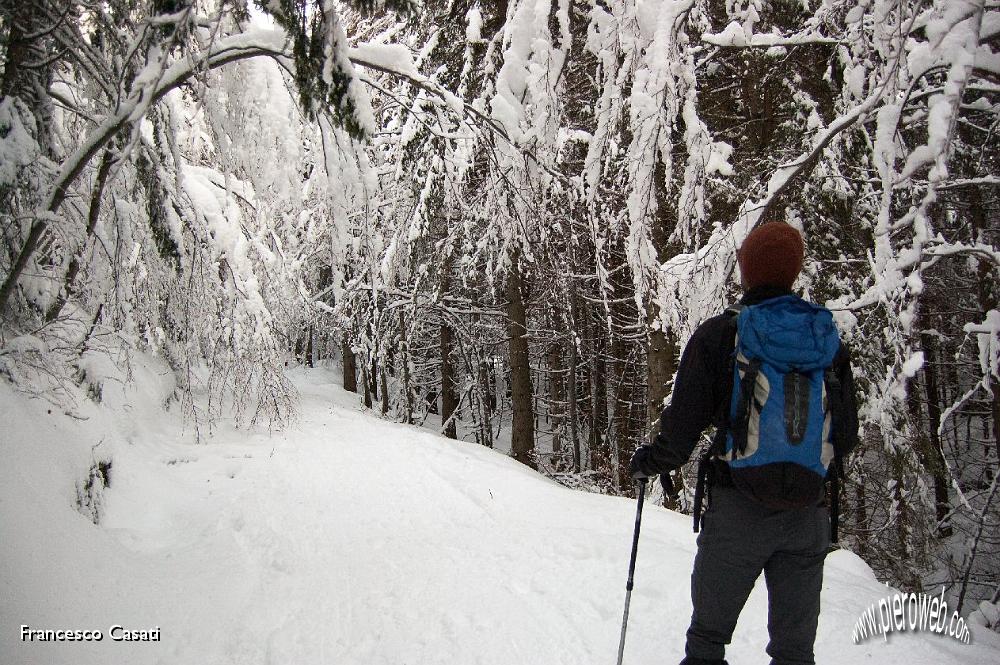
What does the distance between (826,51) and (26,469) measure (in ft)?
27.8

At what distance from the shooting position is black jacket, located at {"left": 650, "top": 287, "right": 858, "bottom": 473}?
2.33 meters

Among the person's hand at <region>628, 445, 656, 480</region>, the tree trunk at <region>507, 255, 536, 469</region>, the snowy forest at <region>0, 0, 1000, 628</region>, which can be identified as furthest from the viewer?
the tree trunk at <region>507, 255, 536, 469</region>

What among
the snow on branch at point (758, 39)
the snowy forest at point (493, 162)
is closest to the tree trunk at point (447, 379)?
the snowy forest at point (493, 162)

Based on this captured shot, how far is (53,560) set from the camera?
3.14m

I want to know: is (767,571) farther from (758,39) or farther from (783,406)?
(758,39)

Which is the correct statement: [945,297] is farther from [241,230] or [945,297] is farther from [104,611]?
[104,611]

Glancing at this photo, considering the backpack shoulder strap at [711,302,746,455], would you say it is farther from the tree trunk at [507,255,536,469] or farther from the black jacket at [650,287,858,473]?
the tree trunk at [507,255,536,469]

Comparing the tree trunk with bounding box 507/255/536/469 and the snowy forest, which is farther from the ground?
the snowy forest

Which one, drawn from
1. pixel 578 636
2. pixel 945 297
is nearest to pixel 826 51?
pixel 945 297

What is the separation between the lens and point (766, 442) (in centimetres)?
214

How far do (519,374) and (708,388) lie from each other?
7.93m

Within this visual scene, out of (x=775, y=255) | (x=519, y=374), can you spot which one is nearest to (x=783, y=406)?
(x=775, y=255)

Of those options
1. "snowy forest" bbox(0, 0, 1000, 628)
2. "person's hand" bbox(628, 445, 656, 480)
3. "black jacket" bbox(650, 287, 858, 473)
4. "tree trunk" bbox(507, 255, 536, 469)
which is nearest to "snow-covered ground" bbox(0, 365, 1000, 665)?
"snowy forest" bbox(0, 0, 1000, 628)

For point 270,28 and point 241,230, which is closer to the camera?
point 270,28
